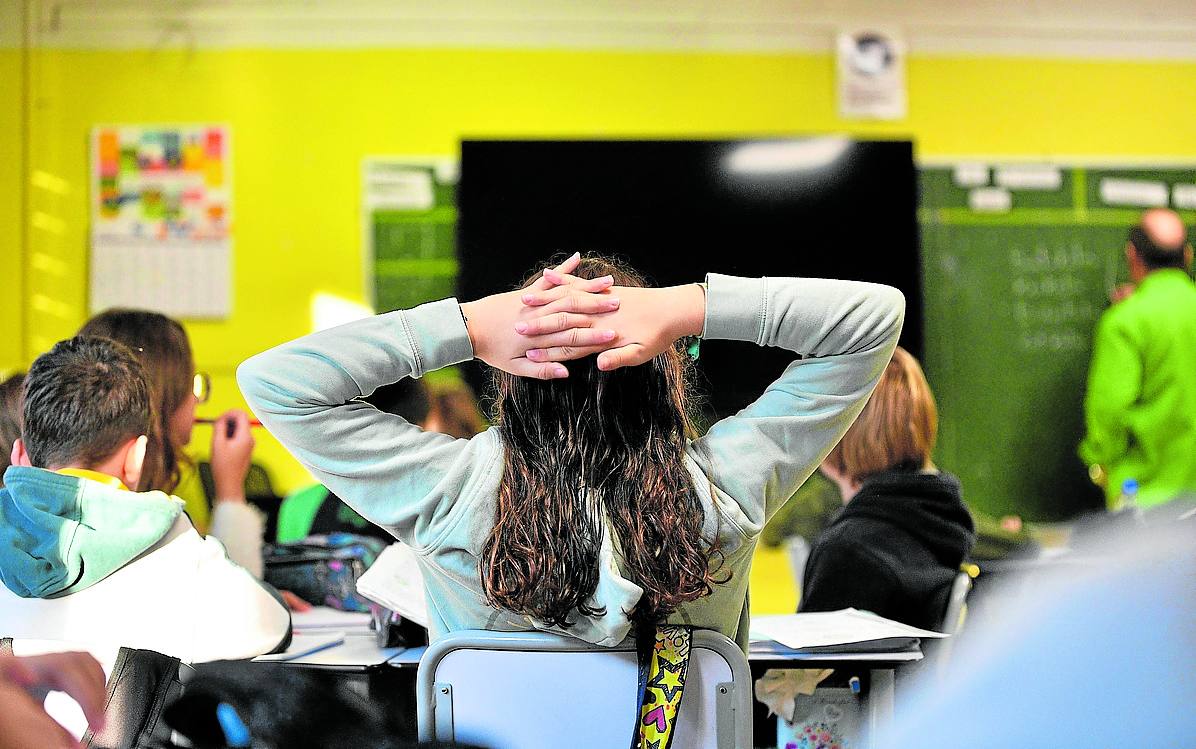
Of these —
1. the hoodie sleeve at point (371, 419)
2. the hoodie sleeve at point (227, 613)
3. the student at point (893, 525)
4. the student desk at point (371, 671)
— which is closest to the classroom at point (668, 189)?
the student at point (893, 525)

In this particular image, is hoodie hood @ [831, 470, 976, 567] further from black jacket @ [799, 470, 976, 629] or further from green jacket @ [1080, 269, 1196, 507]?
green jacket @ [1080, 269, 1196, 507]

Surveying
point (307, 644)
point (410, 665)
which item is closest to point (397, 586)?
point (410, 665)

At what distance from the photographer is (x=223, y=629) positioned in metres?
1.62

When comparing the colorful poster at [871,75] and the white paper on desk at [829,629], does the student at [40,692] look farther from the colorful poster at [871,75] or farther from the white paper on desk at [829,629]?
the colorful poster at [871,75]

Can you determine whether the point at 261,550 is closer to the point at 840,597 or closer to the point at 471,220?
the point at 840,597

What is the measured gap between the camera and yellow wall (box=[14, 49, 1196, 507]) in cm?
430

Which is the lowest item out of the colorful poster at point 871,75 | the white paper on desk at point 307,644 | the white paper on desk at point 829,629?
the white paper on desk at point 307,644

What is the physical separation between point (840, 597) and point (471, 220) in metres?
2.62

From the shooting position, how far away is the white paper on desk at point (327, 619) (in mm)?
2048

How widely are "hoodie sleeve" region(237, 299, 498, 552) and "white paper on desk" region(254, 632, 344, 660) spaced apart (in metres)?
0.59

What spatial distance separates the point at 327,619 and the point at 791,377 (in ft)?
4.03

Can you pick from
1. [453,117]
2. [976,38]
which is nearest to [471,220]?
[453,117]

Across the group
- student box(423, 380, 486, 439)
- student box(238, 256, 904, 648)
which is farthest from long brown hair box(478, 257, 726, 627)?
student box(423, 380, 486, 439)

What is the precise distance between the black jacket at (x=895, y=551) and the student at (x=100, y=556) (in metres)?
0.99
